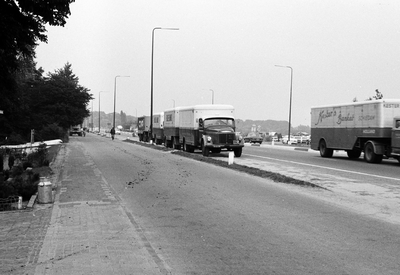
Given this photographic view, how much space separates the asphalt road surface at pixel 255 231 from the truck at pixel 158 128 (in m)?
32.3

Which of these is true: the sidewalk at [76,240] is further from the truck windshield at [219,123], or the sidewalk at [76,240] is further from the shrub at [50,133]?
the shrub at [50,133]

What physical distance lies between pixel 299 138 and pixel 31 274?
6506cm

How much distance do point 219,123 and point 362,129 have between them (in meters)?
8.46

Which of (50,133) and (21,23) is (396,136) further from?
(50,133)

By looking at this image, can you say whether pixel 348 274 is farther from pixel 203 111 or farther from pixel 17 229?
pixel 203 111

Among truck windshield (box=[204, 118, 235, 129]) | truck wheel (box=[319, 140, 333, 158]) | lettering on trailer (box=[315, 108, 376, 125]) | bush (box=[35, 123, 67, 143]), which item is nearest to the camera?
lettering on trailer (box=[315, 108, 376, 125])

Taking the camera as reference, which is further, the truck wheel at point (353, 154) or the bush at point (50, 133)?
the bush at point (50, 133)

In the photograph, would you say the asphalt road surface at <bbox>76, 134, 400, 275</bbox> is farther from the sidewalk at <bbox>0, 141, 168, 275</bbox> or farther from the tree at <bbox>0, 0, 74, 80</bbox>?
the tree at <bbox>0, 0, 74, 80</bbox>

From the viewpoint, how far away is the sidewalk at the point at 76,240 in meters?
5.79

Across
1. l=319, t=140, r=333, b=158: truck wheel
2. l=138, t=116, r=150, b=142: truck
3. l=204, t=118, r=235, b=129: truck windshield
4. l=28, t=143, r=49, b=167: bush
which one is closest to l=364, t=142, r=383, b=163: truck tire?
l=319, t=140, r=333, b=158: truck wheel

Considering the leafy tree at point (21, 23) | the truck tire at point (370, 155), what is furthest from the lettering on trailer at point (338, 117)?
the leafy tree at point (21, 23)

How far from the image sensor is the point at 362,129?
25031mm

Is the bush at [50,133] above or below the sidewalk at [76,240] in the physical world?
above

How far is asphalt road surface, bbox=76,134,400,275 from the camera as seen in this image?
5910mm
